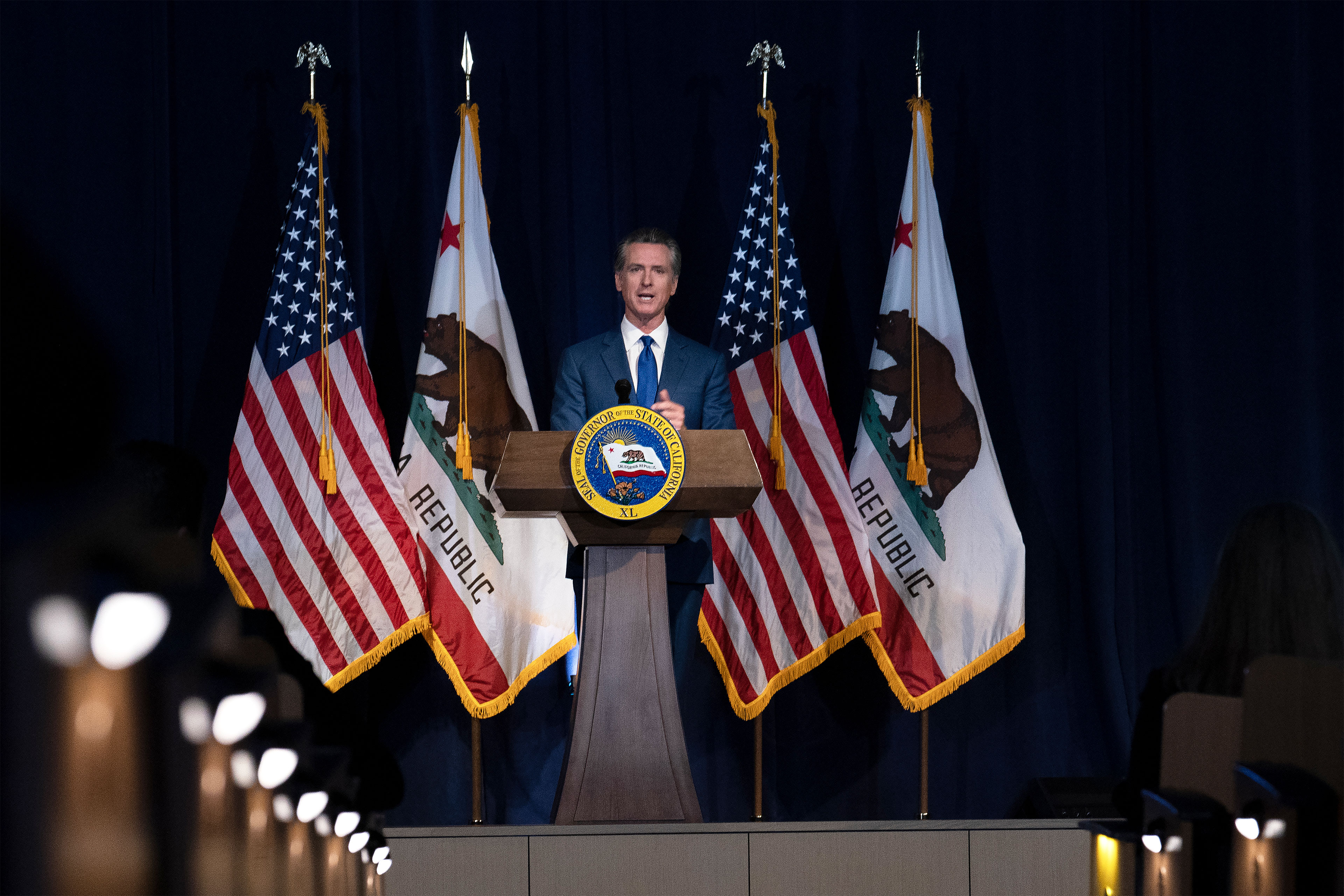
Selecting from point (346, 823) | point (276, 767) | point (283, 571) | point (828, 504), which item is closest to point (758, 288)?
point (828, 504)

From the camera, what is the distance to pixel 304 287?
11.7ft

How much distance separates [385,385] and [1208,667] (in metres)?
3.55

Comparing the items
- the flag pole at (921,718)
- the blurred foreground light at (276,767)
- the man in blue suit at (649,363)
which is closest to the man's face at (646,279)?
the man in blue suit at (649,363)

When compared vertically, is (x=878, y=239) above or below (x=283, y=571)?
above

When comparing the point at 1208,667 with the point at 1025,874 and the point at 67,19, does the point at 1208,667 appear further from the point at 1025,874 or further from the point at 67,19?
the point at 1025,874

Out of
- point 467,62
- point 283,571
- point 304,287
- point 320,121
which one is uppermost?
point 467,62

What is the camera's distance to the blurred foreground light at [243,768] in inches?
19.0

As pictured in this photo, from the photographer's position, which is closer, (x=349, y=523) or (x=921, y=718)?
(x=349, y=523)

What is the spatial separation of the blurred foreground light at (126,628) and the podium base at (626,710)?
2.34m

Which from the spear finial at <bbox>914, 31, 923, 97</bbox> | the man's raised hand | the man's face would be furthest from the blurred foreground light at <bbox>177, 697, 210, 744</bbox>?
the spear finial at <bbox>914, 31, 923, 97</bbox>

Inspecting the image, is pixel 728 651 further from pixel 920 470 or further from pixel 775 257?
pixel 775 257

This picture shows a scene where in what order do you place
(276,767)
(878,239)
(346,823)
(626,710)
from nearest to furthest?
(276,767) → (346,823) → (626,710) → (878,239)

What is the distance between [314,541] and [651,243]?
1.28 m

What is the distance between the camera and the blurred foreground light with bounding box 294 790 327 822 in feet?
1.94
